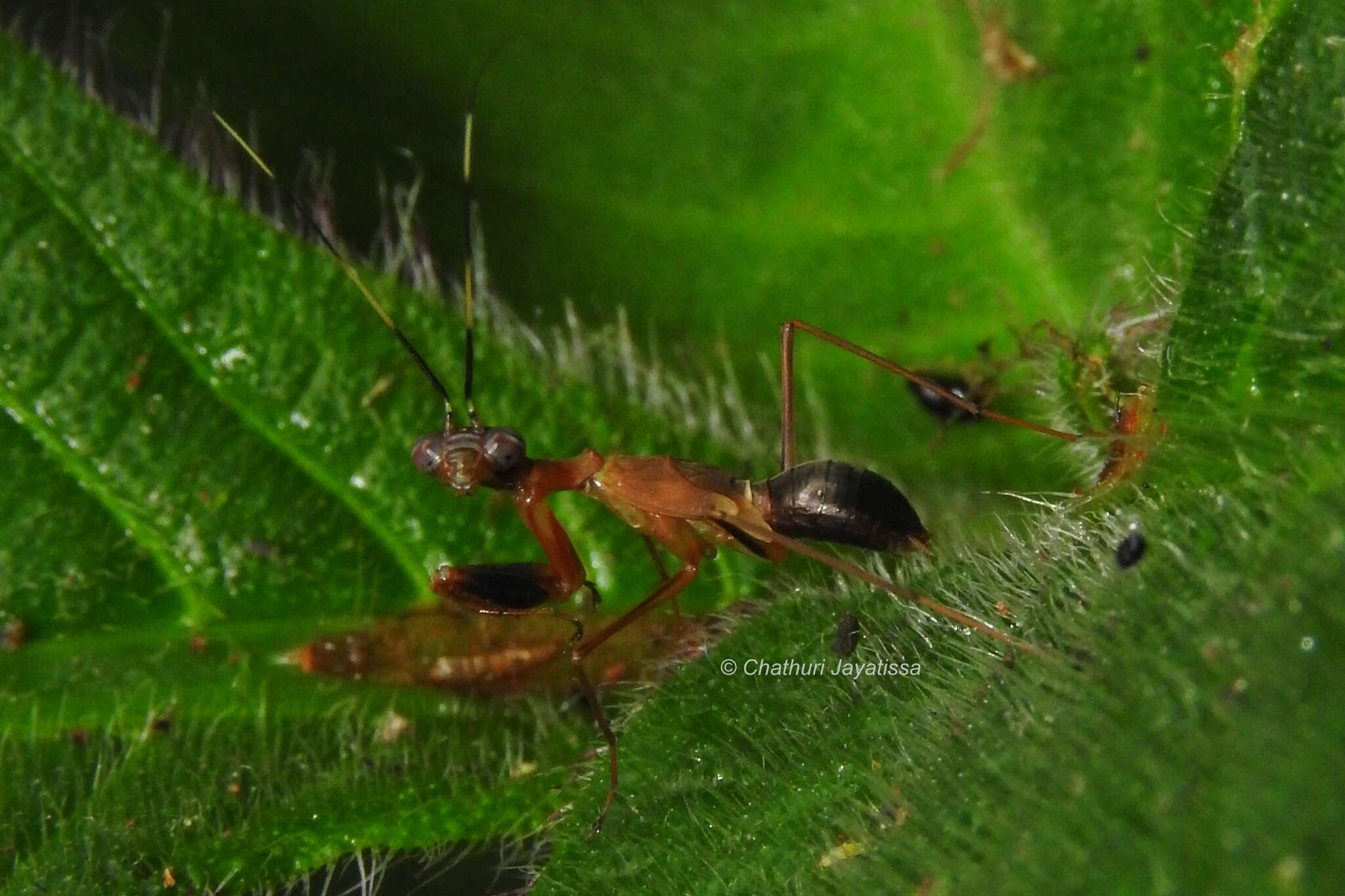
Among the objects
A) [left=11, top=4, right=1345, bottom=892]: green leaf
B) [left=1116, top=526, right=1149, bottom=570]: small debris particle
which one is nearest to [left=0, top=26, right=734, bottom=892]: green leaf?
[left=11, top=4, right=1345, bottom=892]: green leaf

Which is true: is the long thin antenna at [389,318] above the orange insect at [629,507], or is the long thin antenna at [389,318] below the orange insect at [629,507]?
above

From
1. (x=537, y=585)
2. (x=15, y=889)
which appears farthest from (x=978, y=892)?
(x=15, y=889)

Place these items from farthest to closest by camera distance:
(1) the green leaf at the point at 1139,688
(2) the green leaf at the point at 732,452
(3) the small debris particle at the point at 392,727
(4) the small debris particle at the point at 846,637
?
(3) the small debris particle at the point at 392,727 < (4) the small debris particle at the point at 846,637 < (2) the green leaf at the point at 732,452 < (1) the green leaf at the point at 1139,688

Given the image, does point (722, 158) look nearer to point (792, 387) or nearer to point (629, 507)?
point (792, 387)

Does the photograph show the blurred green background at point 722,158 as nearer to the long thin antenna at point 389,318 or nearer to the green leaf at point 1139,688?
the long thin antenna at point 389,318

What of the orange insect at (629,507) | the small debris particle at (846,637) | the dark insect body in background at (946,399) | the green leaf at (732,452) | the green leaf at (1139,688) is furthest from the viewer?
the dark insect body in background at (946,399)

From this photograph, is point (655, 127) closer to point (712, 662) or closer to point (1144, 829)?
point (712, 662)

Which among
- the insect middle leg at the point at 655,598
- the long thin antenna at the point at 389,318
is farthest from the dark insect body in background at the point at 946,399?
the long thin antenna at the point at 389,318
